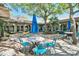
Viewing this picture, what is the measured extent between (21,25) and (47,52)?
1.32 feet

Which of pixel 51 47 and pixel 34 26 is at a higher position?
pixel 34 26

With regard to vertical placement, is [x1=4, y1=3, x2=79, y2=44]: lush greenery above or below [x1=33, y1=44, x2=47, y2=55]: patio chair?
above

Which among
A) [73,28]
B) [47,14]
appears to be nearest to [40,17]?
[47,14]

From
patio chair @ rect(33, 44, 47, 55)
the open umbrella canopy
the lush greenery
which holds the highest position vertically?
the lush greenery

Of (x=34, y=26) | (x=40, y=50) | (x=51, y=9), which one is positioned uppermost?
(x=51, y=9)

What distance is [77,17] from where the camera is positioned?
1.99m

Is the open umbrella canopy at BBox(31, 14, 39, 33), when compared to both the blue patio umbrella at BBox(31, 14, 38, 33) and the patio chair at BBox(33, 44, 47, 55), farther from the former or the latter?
the patio chair at BBox(33, 44, 47, 55)

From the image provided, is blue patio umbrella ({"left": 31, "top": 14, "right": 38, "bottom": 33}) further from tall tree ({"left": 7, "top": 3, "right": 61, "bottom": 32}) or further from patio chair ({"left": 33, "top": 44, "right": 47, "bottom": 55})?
patio chair ({"left": 33, "top": 44, "right": 47, "bottom": 55})

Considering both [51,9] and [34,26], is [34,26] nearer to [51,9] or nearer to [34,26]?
[34,26]

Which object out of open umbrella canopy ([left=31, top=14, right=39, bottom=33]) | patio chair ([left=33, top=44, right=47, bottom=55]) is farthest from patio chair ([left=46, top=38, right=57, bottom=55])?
open umbrella canopy ([left=31, top=14, right=39, bottom=33])

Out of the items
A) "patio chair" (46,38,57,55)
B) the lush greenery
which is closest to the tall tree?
the lush greenery

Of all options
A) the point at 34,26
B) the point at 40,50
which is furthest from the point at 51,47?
the point at 34,26

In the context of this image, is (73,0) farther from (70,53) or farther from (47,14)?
(70,53)

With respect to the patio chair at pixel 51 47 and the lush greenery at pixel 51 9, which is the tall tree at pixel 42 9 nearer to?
the lush greenery at pixel 51 9
